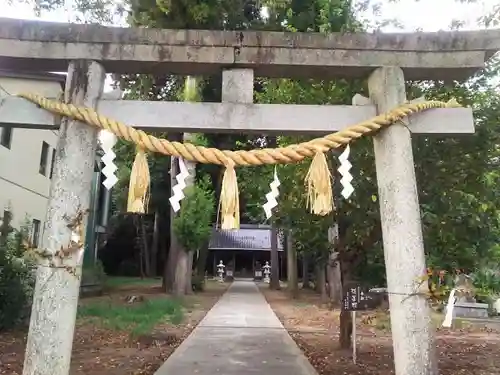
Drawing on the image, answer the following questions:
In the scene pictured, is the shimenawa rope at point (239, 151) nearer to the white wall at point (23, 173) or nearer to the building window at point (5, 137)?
the white wall at point (23, 173)

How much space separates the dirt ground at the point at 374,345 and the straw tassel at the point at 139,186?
4.60m

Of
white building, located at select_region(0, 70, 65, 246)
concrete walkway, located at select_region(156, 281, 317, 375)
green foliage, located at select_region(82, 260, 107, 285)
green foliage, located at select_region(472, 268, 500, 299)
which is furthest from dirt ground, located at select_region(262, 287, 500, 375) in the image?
white building, located at select_region(0, 70, 65, 246)

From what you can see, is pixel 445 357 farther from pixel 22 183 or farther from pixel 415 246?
pixel 22 183

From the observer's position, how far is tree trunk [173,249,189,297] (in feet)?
65.8

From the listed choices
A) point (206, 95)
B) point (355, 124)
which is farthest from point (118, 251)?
point (355, 124)

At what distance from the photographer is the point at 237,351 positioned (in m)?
8.69

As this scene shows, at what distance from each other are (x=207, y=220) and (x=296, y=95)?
1256cm

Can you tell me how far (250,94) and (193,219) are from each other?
15422 millimetres

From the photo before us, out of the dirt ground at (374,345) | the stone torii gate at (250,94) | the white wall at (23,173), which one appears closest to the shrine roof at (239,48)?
the stone torii gate at (250,94)

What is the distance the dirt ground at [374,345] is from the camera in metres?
7.65

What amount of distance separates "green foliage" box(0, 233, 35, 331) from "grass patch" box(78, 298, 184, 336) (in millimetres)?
2125

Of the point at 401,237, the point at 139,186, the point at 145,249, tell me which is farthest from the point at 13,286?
the point at 145,249

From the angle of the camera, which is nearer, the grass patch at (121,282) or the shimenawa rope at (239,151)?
the shimenawa rope at (239,151)

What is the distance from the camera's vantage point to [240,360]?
7.87m
